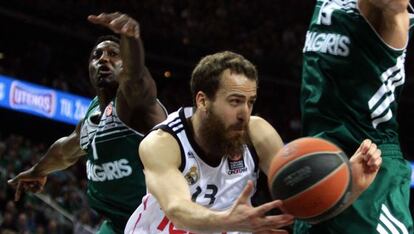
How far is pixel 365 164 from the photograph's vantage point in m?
3.45

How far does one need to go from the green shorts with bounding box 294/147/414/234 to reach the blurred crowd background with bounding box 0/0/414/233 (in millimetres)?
8369

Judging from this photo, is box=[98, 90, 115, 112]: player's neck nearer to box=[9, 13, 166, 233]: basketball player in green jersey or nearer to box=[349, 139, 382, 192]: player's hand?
box=[9, 13, 166, 233]: basketball player in green jersey

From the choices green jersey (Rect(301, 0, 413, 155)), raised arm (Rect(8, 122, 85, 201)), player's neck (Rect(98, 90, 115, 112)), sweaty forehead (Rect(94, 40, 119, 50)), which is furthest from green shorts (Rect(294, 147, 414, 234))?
raised arm (Rect(8, 122, 85, 201))

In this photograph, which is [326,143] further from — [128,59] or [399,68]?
[128,59]

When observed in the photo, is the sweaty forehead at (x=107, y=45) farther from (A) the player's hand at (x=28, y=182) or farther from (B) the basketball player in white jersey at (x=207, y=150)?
(B) the basketball player in white jersey at (x=207, y=150)

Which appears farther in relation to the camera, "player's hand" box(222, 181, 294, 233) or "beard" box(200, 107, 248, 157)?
"beard" box(200, 107, 248, 157)

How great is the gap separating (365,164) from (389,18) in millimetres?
651

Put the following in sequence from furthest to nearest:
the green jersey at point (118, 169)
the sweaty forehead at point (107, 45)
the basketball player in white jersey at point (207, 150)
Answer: the sweaty forehead at point (107, 45) → the green jersey at point (118, 169) → the basketball player in white jersey at point (207, 150)

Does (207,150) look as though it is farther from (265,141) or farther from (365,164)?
(365,164)

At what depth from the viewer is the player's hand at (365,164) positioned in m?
3.42

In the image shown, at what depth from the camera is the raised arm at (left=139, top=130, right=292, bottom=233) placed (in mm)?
3227

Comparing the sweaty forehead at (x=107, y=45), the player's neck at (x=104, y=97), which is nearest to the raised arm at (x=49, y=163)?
the player's neck at (x=104, y=97)

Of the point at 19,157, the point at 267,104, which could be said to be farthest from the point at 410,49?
the point at 19,157

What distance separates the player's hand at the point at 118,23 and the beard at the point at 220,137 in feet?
2.69
